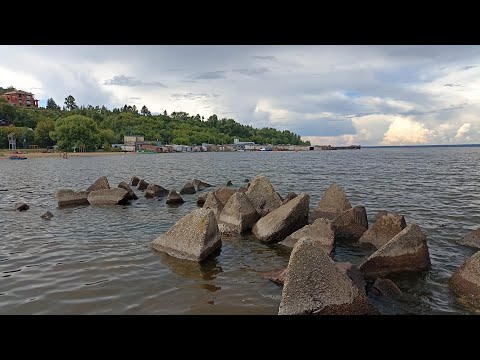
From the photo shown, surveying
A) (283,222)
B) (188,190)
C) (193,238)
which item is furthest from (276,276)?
(188,190)

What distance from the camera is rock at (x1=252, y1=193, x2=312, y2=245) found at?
13039mm

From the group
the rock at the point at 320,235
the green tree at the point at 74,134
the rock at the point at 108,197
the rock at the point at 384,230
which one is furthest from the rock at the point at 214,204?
the green tree at the point at 74,134

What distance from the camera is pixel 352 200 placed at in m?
24.5

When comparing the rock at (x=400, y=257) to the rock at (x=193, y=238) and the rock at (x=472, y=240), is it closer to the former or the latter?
the rock at (x=472, y=240)

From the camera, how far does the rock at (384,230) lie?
12352 millimetres

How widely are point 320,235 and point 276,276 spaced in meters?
3.45

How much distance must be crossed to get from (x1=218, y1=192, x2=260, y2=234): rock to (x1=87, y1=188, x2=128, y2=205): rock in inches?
370

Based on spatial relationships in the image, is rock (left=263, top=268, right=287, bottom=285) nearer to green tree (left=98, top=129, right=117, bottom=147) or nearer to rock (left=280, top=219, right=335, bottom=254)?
rock (left=280, top=219, right=335, bottom=254)

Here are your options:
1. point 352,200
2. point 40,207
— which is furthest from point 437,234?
point 40,207

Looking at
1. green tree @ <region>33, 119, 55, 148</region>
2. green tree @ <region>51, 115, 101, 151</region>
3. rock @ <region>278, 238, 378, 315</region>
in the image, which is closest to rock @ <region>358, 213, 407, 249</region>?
rock @ <region>278, 238, 378, 315</region>

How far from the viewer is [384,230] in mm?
12602

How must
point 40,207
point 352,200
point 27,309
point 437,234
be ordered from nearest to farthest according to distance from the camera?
point 27,309
point 437,234
point 40,207
point 352,200

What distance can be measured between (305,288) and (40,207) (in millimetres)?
19737
